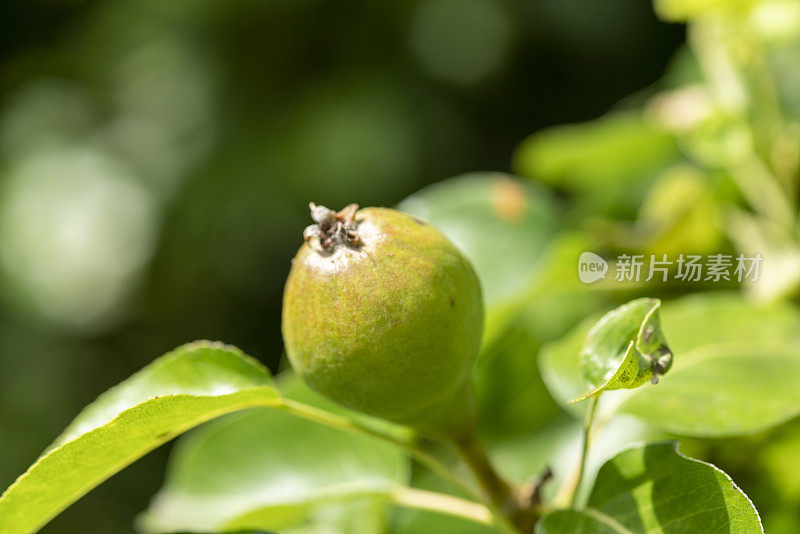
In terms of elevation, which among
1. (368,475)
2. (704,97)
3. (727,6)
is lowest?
(368,475)

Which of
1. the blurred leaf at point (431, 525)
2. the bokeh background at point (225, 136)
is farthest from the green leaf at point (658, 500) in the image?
the bokeh background at point (225, 136)

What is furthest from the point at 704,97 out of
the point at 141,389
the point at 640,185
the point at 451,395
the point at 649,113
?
the point at 141,389

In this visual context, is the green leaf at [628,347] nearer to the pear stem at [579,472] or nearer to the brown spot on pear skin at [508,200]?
the pear stem at [579,472]

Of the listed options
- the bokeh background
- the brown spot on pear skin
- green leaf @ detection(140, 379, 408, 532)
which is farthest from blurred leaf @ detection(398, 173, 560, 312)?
the bokeh background

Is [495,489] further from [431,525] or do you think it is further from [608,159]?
[608,159]

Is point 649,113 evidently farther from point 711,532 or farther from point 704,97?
point 711,532
